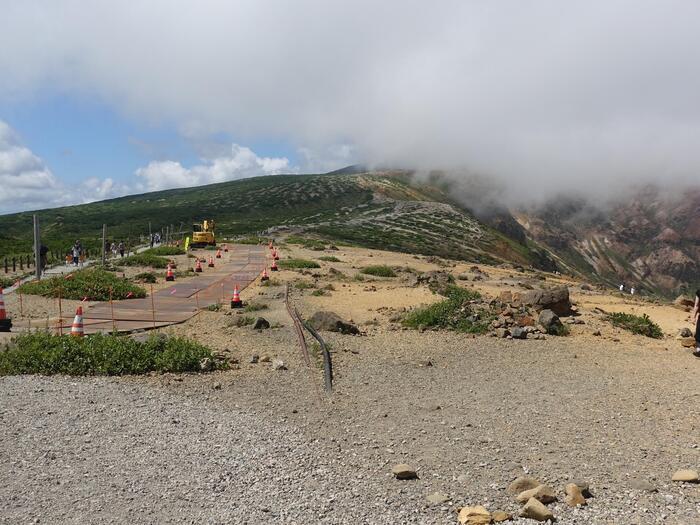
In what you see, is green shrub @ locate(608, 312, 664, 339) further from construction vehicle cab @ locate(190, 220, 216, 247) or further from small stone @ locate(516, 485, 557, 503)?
construction vehicle cab @ locate(190, 220, 216, 247)

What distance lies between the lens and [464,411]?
27.1 feet

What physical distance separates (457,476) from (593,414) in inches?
123

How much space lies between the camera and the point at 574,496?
5.37 metres

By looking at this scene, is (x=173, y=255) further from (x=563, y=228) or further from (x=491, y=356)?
(x=563, y=228)

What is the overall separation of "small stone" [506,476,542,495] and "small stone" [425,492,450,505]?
645mm

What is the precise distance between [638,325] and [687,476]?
33.6ft

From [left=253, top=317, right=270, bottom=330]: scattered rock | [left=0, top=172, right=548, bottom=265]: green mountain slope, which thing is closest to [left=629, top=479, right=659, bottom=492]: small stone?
[left=253, top=317, right=270, bottom=330]: scattered rock

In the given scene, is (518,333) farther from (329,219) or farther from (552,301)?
(329,219)

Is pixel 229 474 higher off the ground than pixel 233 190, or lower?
lower

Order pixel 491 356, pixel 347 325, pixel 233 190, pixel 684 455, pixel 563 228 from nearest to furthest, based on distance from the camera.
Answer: pixel 684 455
pixel 491 356
pixel 347 325
pixel 233 190
pixel 563 228

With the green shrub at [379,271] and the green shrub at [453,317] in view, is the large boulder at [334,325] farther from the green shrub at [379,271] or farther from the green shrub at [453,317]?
the green shrub at [379,271]

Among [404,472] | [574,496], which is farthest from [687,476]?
[404,472]

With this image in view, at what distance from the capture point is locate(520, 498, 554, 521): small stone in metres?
5.02

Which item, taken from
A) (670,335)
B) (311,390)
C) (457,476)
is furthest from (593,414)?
(670,335)
